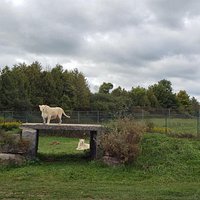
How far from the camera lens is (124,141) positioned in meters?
17.1

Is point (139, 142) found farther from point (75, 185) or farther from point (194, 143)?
point (75, 185)

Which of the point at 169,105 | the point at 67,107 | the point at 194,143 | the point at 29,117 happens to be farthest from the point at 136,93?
the point at 194,143

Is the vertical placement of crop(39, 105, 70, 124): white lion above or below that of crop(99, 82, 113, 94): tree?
below

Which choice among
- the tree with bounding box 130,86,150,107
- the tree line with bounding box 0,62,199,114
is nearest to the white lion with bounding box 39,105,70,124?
the tree line with bounding box 0,62,199,114

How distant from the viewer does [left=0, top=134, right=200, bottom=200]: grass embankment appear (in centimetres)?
1131

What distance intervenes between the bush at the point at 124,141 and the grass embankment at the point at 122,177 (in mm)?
517

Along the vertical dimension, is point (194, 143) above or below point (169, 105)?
Result: below

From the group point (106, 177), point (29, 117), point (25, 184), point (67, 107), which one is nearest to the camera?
point (25, 184)

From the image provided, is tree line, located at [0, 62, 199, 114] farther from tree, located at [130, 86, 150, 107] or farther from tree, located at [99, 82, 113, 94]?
tree, located at [99, 82, 113, 94]

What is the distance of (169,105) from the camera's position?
91062 mm

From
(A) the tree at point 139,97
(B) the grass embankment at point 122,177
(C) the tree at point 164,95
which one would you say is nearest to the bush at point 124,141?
(B) the grass embankment at point 122,177

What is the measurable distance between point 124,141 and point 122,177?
6.80ft

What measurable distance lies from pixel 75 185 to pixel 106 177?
246 centimetres

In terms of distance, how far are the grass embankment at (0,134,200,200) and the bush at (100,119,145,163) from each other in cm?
52
